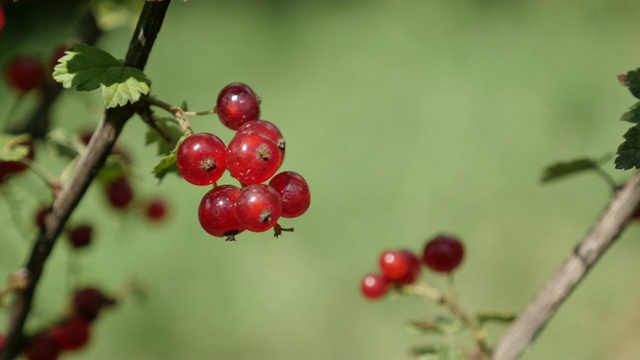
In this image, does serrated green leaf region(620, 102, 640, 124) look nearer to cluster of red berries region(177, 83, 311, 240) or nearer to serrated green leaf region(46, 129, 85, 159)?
cluster of red berries region(177, 83, 311, 240)

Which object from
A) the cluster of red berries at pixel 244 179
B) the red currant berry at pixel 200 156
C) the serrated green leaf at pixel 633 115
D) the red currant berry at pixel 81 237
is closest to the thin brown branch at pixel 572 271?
the serrated green leaf at pixel 633 115

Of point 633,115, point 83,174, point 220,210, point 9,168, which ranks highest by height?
point 633,115

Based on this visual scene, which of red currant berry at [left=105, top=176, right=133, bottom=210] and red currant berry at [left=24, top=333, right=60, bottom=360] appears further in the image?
red currant berry at [left=105, top=176, right=133, bottom=210]

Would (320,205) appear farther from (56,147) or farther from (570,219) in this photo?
(56,147)

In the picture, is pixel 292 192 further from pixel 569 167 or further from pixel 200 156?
pixel 569 167

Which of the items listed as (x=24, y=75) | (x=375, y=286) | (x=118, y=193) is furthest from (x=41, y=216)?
(x=375, y=286)

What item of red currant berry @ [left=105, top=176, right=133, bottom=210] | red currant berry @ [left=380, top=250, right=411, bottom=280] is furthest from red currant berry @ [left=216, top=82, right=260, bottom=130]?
red currant berry @ [left=105, top=176, right=133, bottom=210]
